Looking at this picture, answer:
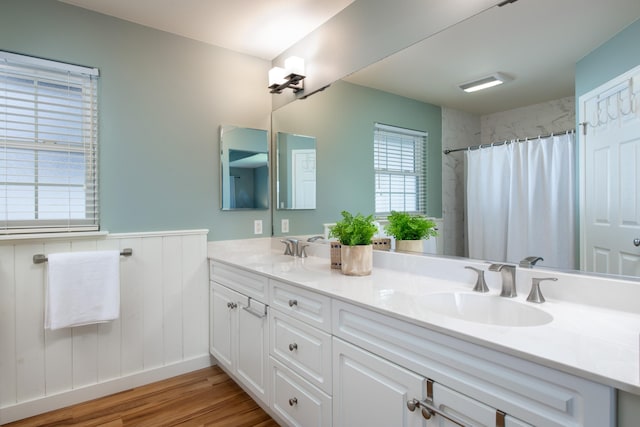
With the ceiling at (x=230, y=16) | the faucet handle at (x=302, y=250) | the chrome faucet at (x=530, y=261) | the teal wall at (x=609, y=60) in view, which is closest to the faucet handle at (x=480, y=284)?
the chrome faucet at (x=530, y=261)

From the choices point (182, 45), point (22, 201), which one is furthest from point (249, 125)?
point (22, 201)

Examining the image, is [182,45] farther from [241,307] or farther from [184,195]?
[241,307]

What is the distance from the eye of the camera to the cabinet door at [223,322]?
2.13m

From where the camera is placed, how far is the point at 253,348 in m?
1.91

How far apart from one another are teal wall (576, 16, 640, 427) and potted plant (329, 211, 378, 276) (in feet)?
3.17

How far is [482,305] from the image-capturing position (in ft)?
4.31

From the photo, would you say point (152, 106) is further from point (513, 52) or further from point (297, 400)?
point (513, 52)

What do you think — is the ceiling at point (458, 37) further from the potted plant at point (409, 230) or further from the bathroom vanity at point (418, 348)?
the bathroom vanity at point (418, 348)

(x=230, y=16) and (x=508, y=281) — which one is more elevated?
(x=230, y=16)

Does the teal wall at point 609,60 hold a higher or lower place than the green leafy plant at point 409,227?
higher

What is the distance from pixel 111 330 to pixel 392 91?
2.17 metres

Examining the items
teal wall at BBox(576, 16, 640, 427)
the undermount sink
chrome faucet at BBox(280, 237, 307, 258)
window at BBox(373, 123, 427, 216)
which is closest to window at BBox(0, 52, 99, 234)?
chrome faucet at BBox(280, 237, 307, 258)

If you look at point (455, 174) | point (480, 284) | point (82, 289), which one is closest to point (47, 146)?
point (82, 289)

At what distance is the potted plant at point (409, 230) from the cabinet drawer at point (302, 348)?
67 centimetres
